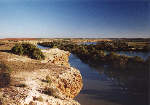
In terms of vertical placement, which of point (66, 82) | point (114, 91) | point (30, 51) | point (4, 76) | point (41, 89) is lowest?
point (114, 91)

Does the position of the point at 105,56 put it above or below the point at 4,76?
below

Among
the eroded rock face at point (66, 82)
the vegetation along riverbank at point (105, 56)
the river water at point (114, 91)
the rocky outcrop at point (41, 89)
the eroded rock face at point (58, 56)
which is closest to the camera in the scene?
the rocky outcrop at point (41, 89)

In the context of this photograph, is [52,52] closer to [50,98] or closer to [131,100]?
[131,100]

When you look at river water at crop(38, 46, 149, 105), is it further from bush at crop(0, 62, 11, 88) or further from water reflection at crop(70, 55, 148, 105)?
bush at crop(0, 62, 11, 88)

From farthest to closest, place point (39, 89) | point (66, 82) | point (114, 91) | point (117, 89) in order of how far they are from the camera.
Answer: point (117, 89) → point (114, 91) → point (66, 82) → point (39, 89)

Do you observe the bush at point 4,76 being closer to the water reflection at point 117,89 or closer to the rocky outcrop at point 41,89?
the rocky outcrop at point 41,89

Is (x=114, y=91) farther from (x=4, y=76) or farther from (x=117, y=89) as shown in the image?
(x=4, y=76)

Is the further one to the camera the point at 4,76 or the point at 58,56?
the point at 58,56

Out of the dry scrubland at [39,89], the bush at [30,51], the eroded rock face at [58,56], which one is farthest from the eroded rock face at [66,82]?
the eroded rock face at [58,56]

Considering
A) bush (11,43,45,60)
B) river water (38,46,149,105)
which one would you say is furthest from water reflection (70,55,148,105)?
bush (11,43,45,60)

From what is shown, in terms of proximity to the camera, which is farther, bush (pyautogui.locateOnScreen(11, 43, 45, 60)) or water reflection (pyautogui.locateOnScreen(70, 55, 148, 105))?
bush (pyautogui.locateOnScreen(11, 43, 45, 60))

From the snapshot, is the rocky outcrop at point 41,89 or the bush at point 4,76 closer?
the rocky outcrop at point 41,89

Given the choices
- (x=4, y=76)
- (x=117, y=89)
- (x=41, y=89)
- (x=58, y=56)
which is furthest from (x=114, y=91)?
(x=58, y=56)

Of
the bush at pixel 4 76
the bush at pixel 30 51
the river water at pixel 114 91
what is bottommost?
the river water at pixel 114 91
